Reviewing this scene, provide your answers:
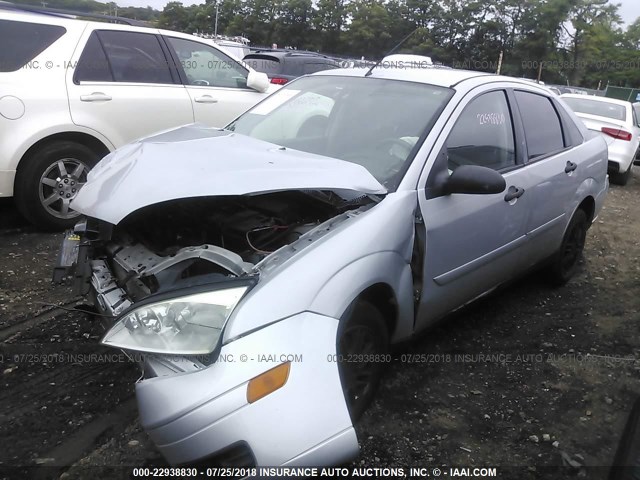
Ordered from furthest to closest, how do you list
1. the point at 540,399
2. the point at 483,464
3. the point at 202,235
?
the point at 540,399, the point at 202,235, the point at 483,464

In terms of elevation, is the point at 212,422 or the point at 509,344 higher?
the point at 212,422

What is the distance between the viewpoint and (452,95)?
311 cm

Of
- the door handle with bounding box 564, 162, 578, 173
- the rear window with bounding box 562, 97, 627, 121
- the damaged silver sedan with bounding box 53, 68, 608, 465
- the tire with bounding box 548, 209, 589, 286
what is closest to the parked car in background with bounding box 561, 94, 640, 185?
the rear window with bounding box 562, 97, 627, 121

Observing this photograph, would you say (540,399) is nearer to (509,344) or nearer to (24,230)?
(509,344)

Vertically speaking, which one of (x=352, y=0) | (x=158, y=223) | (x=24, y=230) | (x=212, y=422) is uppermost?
(x=352, y=0)

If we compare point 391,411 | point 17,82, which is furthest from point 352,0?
point 391,411

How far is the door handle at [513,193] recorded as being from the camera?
10.7ft

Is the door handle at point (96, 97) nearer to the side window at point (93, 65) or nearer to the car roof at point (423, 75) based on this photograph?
the side window at point (93, 65)

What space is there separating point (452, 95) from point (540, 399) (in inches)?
68.7

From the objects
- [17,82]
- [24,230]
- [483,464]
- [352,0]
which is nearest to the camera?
[483,464]

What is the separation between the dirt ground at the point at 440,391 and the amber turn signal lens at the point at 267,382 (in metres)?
0.80

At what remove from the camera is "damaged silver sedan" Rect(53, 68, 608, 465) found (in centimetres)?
187

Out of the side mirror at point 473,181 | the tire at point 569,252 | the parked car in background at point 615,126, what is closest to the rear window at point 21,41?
the side mirror at point 473,181

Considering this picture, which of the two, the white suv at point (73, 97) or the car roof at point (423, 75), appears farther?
the white suv at point (73, 97)
